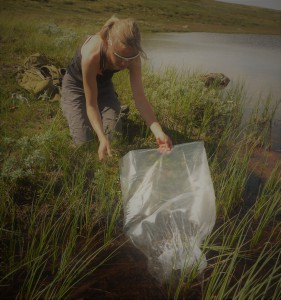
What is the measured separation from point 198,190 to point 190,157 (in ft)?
1.00

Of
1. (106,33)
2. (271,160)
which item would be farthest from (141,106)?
(271,160)

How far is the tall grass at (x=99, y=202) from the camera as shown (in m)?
1.37

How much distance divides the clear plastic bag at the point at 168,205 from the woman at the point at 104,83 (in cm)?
16

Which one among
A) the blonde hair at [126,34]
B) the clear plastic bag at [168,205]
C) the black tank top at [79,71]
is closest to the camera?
the clear plastic bag at [168,205]

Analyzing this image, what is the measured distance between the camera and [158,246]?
1.61 metres

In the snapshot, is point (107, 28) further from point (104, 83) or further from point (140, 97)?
point (104, 83)

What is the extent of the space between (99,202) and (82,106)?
1.21m

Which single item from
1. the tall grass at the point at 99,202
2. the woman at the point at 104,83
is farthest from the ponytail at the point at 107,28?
the tall grass at the point at 99,202

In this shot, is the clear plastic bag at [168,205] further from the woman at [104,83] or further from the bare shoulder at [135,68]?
the bare shoulder at [135,68]

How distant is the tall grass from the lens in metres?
1.37

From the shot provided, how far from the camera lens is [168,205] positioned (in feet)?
5.90

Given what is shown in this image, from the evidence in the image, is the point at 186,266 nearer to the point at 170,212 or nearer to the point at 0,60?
the point at 170,212

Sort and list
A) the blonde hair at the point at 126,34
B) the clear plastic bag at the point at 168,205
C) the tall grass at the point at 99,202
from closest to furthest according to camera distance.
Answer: the tall grass at the point at 99,202
the clear plastic bag at the point at 168,205
the blonde hair at the point at 126,34

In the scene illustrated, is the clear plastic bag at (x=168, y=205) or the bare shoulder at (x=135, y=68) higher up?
the bare shoulder at (x=135, y=68)
